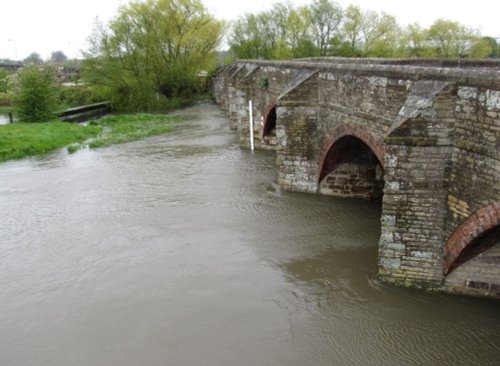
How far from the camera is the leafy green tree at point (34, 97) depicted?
26.8 metres

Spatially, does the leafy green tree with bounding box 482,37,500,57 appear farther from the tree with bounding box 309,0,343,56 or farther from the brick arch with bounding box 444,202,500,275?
the brick arch with bounding box 444,202,500,275

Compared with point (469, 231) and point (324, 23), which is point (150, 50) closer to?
point (324, 23)

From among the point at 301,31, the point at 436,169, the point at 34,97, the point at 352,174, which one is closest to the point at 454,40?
the point at 301,31

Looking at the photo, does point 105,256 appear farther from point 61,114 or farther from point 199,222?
point 61,114

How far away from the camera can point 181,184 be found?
14.8m

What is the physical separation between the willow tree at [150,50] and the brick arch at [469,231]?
31942 mm

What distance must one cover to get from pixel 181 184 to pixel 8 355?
8.45 meters

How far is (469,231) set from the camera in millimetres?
6855

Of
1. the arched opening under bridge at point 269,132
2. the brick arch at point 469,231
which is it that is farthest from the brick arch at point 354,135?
the arched opening under bridge at point 269,132

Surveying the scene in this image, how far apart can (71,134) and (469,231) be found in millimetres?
21711

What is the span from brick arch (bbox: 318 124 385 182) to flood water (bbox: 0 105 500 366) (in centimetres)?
121

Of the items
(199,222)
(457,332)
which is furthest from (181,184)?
(457,332)

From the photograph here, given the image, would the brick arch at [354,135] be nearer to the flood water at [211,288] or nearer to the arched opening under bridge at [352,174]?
the arched opening under bridge at [352,174]

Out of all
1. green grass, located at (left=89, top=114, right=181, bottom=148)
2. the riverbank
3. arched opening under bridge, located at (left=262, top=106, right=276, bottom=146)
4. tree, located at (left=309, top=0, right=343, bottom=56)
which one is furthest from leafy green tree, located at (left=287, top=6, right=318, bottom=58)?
arched opening under bridge, located at (left=262, top=106, right=276, bottom=146)
